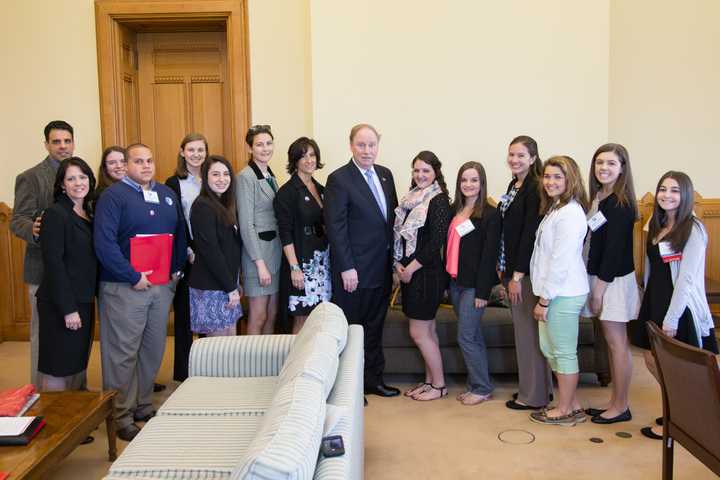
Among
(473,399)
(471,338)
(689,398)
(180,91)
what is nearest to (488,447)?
(473,399)

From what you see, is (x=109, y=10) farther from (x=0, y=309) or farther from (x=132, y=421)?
(x=132, y=421)

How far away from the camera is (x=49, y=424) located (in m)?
2.62

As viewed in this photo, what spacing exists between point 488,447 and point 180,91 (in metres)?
3.59

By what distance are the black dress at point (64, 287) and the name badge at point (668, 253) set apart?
2.57 m

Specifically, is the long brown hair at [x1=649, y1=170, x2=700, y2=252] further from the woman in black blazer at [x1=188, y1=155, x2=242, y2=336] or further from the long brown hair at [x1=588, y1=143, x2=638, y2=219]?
the woman in black blazer at [x1=188, y1=155, x2=242, y2=336]

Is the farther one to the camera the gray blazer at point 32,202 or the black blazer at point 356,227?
the black blazer at point 356,227

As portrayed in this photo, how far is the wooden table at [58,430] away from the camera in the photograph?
230 cm

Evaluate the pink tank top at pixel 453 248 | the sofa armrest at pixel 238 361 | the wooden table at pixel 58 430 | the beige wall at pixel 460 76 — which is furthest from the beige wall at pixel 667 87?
the wooden table at pixel 58 430

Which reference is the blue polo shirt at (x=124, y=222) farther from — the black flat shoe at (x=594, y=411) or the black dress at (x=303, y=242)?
the black flat shoe at (x=594, y=411)

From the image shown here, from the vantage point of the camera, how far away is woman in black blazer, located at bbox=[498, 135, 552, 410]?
11.4 ft

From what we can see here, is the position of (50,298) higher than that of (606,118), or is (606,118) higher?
(606,118)

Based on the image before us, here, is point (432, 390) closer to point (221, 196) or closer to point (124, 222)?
point (221, 196)

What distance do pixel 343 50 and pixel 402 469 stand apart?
9.39ft

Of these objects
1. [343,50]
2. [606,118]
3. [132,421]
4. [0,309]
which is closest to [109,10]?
[343,50]
